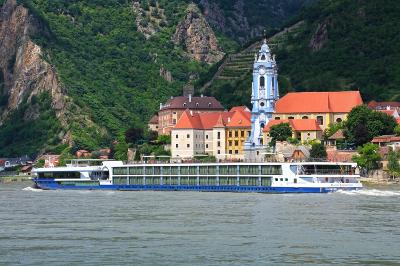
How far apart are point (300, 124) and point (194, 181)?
32.5m

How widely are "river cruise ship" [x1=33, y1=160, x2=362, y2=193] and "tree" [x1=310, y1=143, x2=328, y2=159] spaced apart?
61.0ft

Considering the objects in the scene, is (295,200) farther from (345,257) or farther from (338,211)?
(345,257)

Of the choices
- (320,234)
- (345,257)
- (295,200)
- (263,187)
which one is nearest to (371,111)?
(263,187)

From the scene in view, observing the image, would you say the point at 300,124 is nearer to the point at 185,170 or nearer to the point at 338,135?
the point at 338,135

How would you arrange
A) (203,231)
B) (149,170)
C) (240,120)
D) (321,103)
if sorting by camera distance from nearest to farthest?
1. (203,231)
2. (149,170)
3. (321,103)
4. (240,120)

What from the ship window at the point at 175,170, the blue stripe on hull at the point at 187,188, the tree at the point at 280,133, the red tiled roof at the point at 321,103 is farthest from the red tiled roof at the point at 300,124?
the blue stripe on hull at the point at 187,188

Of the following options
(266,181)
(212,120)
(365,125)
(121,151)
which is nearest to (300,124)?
(365,125)

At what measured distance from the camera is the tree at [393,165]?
149875 mm

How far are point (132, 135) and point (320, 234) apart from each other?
105492mm

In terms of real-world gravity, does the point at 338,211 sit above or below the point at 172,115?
below

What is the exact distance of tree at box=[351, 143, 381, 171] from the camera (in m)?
151

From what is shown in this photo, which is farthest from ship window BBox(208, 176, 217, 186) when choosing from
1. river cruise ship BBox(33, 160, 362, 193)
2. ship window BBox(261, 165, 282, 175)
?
ship window BBox(261, 165, 282, 175)

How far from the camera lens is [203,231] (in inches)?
3233

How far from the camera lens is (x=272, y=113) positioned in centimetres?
17038
